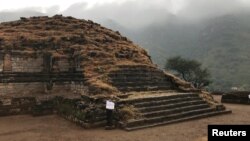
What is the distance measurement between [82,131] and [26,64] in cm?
590

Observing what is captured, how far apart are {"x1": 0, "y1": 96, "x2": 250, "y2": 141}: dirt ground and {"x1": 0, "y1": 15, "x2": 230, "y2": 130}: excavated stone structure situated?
0.55 meters

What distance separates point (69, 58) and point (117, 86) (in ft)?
10.5

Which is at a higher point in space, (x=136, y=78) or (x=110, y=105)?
(x=136, y=78)

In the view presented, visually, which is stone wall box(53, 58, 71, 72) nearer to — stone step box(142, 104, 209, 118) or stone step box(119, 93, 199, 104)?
stone step box(119, 93, 199, 104)

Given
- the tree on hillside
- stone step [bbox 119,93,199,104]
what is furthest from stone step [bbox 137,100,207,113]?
the tree on hillside

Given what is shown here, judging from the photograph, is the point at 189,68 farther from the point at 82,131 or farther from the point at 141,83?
the point at 82,131

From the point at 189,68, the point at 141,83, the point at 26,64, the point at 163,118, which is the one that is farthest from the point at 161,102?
the point at 189,68

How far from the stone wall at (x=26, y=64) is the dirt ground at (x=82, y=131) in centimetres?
267

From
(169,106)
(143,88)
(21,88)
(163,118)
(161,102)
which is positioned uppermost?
(143,88)

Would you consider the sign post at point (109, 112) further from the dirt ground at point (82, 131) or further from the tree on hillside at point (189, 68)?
the tree on hillside at point (189, 68)

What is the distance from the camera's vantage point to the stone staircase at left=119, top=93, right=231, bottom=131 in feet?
41.2

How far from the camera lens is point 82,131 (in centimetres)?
1184

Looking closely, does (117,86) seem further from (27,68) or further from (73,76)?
(27,68)

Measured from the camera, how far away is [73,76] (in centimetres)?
1606
